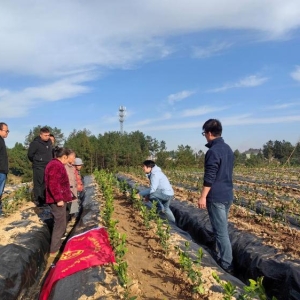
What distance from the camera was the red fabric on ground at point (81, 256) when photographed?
322 cm

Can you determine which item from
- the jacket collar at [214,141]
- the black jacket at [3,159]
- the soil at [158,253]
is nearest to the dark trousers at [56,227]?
the soil at [158,253]

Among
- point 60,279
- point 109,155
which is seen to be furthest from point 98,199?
point 109,155

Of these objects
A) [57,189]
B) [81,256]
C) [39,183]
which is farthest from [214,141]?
[39,183]

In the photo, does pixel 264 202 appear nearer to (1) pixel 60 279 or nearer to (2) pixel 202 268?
(2) pixel 202 268

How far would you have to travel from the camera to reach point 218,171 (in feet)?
12.3

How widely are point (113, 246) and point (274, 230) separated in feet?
8.34

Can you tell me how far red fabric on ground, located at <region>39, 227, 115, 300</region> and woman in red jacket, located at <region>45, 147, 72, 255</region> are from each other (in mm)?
615

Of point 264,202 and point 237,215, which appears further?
point 264,202

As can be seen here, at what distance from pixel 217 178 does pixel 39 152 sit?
4172mm

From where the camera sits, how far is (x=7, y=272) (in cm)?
351

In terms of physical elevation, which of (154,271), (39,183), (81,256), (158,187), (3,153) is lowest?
(154,271)

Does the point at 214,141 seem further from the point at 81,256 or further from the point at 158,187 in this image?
the point at 158,187

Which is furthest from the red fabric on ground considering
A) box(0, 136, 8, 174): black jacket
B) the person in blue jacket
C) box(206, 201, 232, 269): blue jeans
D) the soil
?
box(0, 136, 8, 174): black jacket

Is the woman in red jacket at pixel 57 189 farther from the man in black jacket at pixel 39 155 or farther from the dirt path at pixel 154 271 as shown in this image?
the man in black jacket at pixel 39 155
